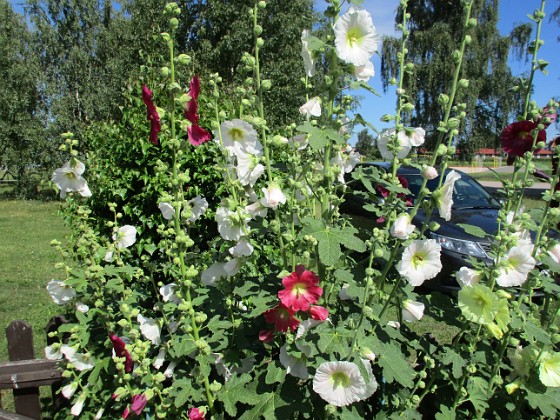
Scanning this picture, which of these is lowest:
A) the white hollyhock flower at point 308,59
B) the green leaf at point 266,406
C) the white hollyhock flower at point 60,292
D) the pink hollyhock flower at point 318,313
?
the green leaf at point 266,406

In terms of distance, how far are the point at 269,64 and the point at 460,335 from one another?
17.1 meters

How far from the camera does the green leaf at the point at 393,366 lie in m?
1.36

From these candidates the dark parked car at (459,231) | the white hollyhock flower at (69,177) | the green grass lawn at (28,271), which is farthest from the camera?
the dark parked car at (459,231)

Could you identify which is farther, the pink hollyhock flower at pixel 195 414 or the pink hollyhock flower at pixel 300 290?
the pink hollyhock flower at pixel 195 414

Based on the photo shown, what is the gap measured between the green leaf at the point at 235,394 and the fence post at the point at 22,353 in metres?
1.23

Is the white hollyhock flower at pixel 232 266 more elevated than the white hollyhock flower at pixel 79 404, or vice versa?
the white hollyhock flower at pixel 232 266

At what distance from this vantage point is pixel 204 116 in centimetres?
332

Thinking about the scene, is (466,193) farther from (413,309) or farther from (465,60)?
(465,60)

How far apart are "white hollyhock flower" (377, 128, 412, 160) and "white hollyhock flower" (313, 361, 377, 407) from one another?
708 millimetres

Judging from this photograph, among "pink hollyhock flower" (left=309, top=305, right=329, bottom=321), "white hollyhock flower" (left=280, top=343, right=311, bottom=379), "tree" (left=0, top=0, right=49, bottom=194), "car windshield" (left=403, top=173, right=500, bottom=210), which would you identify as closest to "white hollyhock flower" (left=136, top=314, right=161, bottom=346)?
"white hollyhock flower" (left=280, top=343, right=311, bottom=379)

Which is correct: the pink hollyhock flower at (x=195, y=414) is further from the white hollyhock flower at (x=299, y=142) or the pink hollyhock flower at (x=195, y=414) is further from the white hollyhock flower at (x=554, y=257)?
the white hollyhock flower at (x=554, y=257)

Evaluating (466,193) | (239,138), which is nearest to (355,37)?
(239,138)

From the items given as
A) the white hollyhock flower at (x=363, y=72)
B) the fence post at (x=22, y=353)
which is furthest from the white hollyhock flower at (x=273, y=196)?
the fence post at (x=22, y=353)

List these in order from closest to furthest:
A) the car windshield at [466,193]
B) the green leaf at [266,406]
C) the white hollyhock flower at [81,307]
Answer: the green leaf at [266,406] < the white hollyhock flower at [81,307] < the car windshield at [466,193]
